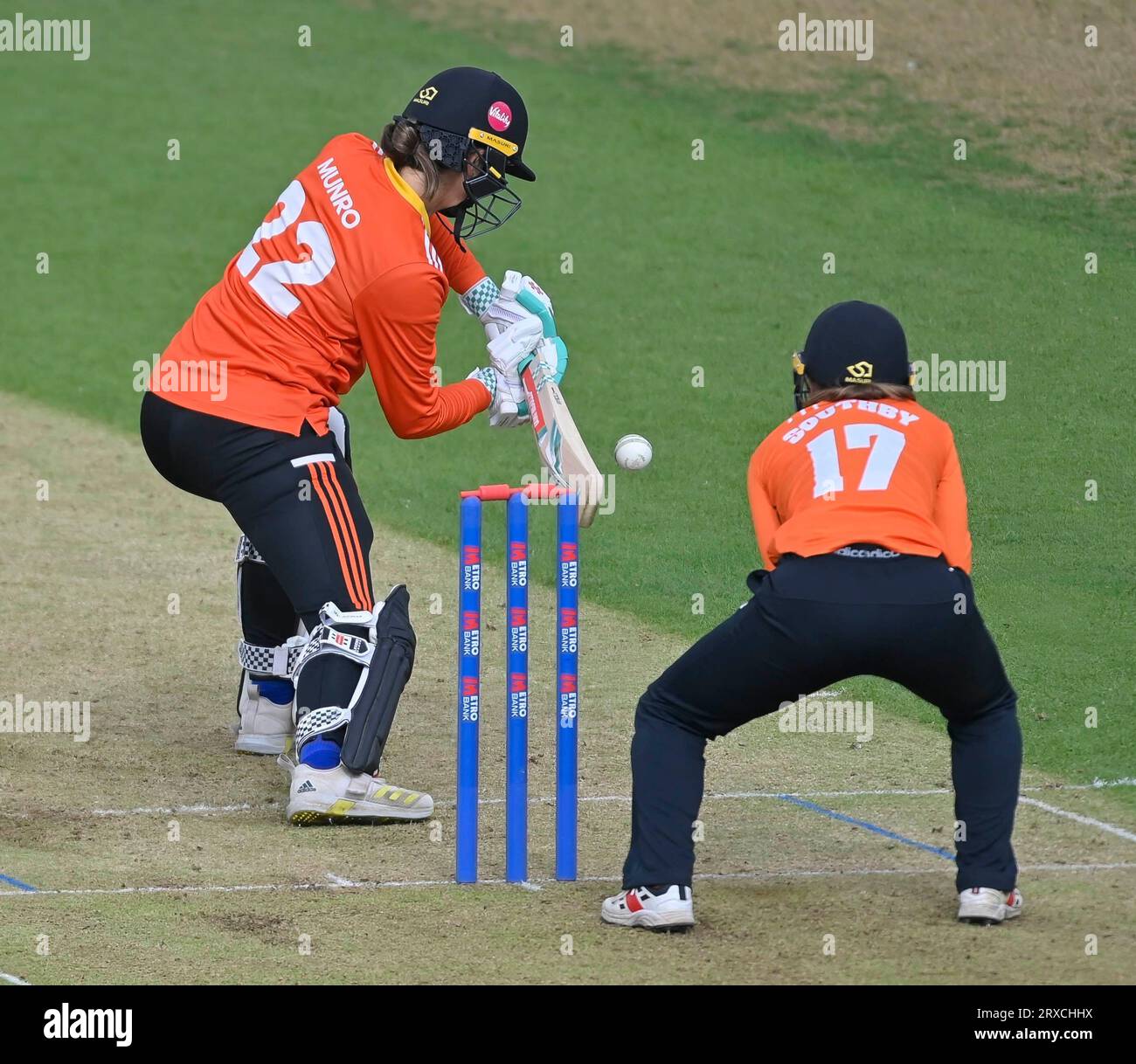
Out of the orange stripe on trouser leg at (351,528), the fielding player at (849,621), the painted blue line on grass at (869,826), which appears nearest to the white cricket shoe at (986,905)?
the fielding player at (849,621)

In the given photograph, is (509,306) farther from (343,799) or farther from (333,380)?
(343,799)

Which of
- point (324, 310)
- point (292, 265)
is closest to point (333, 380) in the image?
point (324, 310)

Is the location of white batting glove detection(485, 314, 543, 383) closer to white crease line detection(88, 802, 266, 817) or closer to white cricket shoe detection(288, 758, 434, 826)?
white cricket shoe detection(288, 758, 434, 826)

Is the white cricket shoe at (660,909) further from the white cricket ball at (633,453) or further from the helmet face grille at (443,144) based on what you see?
the helmet face grille at (443,144)

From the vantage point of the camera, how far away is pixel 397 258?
5910 millimetres

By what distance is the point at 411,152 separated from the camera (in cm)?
605

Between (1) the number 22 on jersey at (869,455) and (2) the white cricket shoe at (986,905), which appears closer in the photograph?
(1) the number 22 on jersey at (869,455)

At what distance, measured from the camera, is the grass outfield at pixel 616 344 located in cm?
672

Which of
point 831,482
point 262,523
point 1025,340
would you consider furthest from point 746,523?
point 831,482

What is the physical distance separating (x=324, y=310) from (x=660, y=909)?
2298mm

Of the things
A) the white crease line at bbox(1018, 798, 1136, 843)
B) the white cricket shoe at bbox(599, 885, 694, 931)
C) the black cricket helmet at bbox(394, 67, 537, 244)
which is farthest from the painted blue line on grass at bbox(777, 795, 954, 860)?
the black cricket helmet at bbox(394, 67, 537, 244)

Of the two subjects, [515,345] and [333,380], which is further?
[515,345]

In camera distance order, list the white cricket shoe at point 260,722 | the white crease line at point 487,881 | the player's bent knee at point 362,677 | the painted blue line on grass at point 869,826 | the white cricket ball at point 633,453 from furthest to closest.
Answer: the white cricket shoe at point 260,722, the player's bent knee at point 362,677, the white cricket ball at point 633,453, the painted blue line on grass at point 869,826, the white crease line at point 487,881

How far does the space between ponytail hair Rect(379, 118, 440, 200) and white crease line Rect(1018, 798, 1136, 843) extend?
283cm
